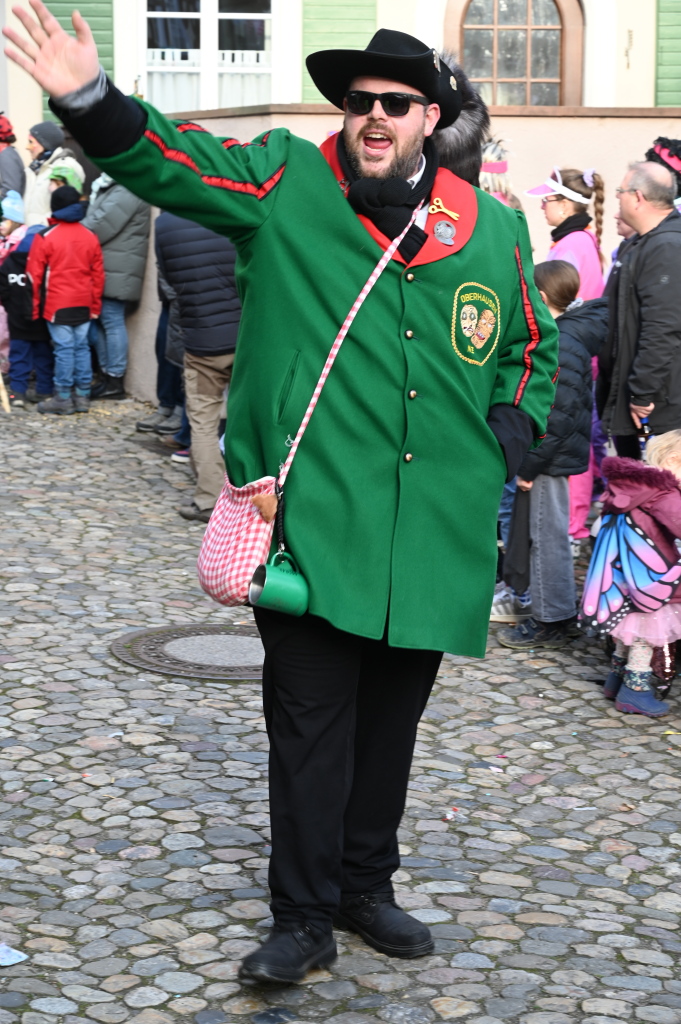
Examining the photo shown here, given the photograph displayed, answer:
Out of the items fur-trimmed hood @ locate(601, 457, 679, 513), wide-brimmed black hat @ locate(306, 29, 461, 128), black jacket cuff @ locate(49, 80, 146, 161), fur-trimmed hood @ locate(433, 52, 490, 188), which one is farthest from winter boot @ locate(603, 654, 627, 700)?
black jacket cuff @ locate(49, 80, 146, 161)

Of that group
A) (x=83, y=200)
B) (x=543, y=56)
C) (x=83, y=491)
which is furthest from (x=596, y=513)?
(x=543, y=56)

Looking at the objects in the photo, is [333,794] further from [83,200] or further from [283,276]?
[83,200]

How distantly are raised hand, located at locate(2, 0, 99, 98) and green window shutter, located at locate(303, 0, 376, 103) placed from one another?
1200cm

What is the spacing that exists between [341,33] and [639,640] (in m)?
10.4

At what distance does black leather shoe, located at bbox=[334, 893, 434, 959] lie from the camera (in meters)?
3.59

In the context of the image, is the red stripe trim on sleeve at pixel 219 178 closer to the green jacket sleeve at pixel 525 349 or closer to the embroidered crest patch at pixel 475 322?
the embroidered crest patch at pixel 475 322

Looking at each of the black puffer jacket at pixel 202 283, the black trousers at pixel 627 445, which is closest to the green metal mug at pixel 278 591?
the black trousers at pixel 627 445

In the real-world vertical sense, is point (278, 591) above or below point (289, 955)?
above

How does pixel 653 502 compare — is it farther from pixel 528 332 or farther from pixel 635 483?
pixel 528 332

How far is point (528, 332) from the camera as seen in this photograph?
361 cm

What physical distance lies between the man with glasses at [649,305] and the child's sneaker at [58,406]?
17.9ft

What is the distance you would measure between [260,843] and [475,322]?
65.1 inches

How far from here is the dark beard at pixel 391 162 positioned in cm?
332

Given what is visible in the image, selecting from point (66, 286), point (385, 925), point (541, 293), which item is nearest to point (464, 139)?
point (385, 925)
